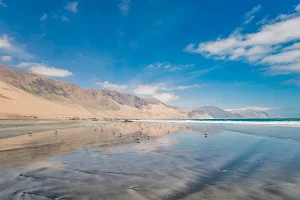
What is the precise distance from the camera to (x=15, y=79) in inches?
5719

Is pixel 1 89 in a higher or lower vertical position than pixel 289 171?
higher

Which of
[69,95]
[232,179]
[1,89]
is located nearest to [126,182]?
[232,179]

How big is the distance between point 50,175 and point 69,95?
181m

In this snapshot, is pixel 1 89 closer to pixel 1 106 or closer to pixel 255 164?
pixel 1 106

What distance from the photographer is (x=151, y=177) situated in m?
8.48

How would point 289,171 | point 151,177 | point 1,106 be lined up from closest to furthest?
point 151,177
point 289,171
point 1,106

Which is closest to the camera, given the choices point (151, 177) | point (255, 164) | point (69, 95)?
point (151, 177)

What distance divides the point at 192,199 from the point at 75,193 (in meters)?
3.36

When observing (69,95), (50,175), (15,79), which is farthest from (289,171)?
(69,95)

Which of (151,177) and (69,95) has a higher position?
(69,95)

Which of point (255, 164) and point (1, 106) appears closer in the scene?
point (255, 164)

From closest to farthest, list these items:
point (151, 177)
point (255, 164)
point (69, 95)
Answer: point (151, 177)
point (255, 164)
point (69, 95)

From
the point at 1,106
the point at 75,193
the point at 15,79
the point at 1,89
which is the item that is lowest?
the point at 75,193

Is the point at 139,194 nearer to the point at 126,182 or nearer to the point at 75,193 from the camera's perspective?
the point at 126,182
